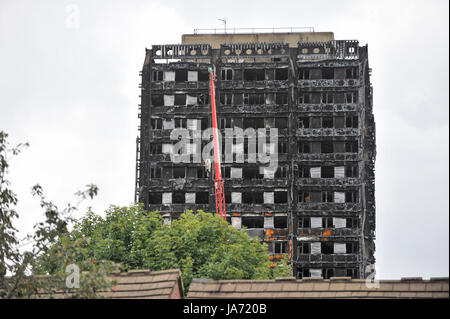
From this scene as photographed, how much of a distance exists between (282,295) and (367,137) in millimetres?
73095

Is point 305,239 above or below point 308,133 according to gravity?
below

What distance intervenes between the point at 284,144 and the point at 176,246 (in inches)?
1592

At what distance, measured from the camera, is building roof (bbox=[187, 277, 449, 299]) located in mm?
32969

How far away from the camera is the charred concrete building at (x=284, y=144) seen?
336ft

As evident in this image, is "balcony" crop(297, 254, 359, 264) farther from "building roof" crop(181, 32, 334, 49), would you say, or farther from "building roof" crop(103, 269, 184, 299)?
"building roof" crop(103, 269, 184, 299)

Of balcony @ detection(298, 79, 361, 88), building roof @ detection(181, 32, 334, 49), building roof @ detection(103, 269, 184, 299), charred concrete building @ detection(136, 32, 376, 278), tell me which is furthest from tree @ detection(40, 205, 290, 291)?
building roof @ detection(181, 32, 334, 49)

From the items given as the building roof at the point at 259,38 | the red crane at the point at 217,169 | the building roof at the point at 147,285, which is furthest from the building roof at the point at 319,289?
the building roof at the point at 259,38

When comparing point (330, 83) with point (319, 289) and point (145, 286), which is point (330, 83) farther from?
point (145, 286)

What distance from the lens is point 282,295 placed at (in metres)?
33.8

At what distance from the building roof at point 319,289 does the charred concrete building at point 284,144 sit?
66394 millimetres

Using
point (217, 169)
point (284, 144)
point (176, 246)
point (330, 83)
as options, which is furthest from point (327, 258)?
point (176, 246)

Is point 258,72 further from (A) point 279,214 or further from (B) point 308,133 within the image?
(A) point 279,214

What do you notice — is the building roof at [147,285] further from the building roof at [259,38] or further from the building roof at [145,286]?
the building roof at [259,38]
